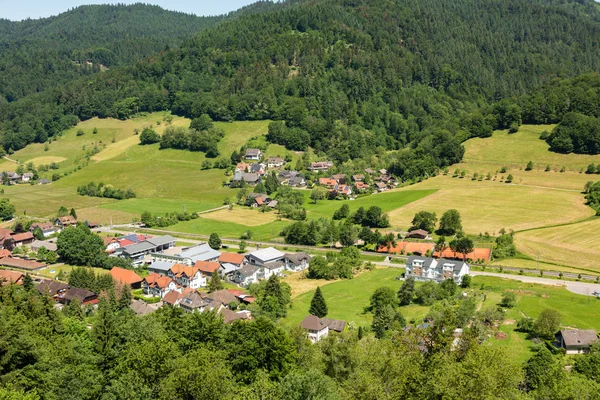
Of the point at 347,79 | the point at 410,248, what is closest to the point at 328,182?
the point at 410,248

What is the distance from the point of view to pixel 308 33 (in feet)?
567

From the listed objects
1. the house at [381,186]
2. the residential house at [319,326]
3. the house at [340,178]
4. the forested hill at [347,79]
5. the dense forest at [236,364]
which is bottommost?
the house at [381,186]

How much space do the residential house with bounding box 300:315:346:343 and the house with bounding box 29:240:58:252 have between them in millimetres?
40075

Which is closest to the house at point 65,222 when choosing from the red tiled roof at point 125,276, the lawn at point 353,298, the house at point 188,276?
the red tiled roof at point 125,276

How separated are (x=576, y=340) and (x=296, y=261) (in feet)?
111

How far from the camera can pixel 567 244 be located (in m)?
73.3

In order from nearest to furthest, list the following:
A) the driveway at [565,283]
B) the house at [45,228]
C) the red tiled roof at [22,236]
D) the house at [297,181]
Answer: the driveway at [565,283] → the red tiled roof at [22,236] → the house at [45,228] → the house at [297,181]

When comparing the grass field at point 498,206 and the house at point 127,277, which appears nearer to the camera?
the house at point 127,277

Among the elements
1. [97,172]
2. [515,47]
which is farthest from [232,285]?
[515,47]

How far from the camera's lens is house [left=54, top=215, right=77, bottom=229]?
88.4m

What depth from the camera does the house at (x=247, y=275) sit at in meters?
65.6

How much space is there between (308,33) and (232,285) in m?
123

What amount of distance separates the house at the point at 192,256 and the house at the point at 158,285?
25.0 feet

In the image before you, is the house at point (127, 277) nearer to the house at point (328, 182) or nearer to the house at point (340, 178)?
the house at point (328, 182)
